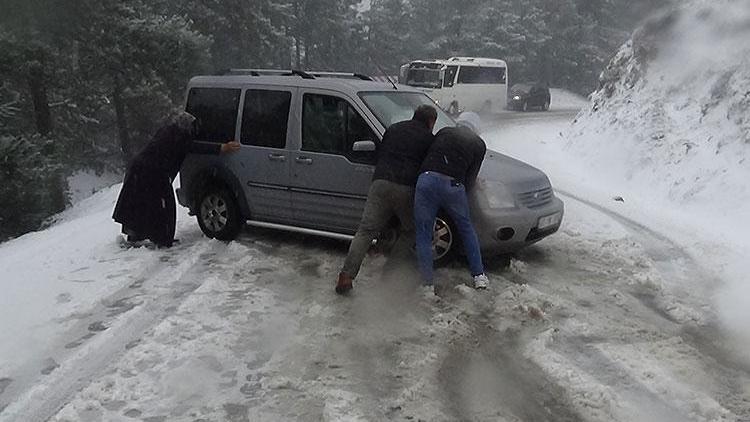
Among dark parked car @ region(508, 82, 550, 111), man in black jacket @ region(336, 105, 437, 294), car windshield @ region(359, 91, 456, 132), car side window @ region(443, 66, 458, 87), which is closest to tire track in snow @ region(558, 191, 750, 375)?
man in black jacket @ region(336, 105, 437, 294)

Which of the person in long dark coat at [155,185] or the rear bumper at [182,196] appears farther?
the rear bumper at [182,196]

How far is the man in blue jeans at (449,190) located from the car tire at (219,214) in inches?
106

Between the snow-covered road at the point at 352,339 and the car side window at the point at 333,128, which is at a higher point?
the car side window at the point at 333,128

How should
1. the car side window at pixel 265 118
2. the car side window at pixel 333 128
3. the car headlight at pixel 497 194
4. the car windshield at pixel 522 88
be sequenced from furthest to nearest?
1. the car windshield at pixel 522 88
2. the car side window at pixel 265 118
3. the car side window at pixel 333 128
4. the car headlight at pixel 497 194

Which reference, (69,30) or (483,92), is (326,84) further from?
(483,92)

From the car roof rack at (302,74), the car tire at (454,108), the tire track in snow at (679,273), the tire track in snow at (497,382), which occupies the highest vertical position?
the car roof rack at (302,74)

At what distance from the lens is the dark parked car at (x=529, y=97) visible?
3834 centimetres

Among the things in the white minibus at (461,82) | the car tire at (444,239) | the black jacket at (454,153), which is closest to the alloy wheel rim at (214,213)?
the car tire at (444,239)

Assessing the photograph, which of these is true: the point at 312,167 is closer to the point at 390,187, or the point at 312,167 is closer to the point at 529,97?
the point at 390,187

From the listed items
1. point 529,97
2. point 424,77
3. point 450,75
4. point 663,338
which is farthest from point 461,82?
point 663,338

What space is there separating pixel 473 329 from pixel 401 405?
139 centimetres

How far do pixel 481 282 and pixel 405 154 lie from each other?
1366mm

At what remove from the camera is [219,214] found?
321 inches

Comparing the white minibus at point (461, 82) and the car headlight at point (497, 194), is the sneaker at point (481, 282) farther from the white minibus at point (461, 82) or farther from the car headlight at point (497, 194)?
the white minibus at point (461, 82)
